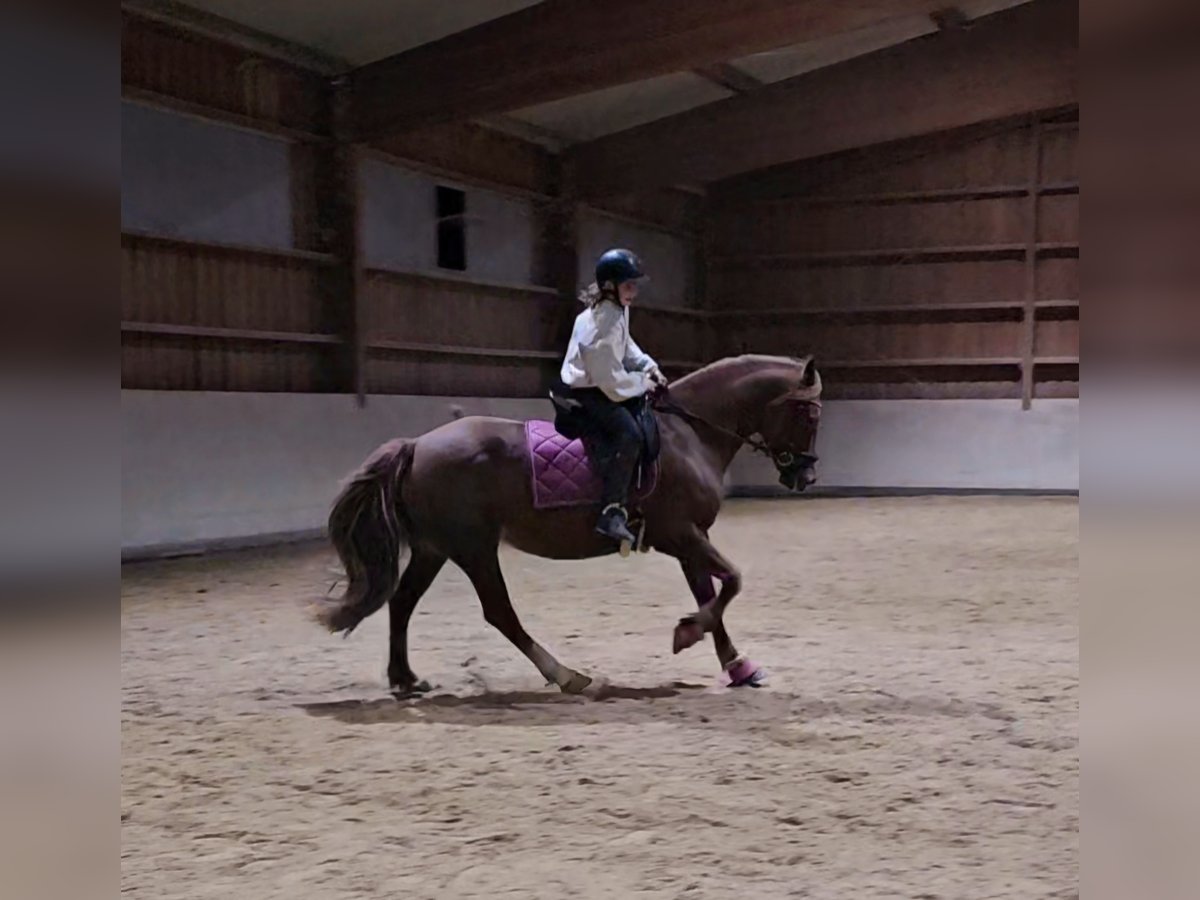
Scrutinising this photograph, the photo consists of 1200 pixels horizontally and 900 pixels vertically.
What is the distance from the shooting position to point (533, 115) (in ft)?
40.5

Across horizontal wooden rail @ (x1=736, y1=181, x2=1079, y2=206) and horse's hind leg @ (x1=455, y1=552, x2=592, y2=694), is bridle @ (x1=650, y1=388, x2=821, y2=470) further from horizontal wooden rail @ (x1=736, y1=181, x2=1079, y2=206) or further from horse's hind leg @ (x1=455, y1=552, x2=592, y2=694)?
horizontal wooden rail @ (x1=736, y1=181, x2=1079, y2=206)

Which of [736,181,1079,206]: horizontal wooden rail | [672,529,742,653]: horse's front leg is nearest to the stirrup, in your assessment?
[672,529,742,653]: horse's front leg

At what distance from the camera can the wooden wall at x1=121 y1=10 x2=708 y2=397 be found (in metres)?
8.77

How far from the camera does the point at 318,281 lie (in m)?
10.4

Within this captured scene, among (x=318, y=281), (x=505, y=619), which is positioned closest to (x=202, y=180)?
(x=318, y=281)

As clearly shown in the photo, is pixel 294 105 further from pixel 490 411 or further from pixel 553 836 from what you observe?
pixel 553 836

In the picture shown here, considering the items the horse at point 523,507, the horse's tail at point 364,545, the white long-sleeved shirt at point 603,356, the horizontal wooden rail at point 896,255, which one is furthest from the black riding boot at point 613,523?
the horizontal wooden rail at point 896,255

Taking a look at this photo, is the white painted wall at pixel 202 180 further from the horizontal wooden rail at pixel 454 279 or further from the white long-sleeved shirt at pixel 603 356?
the white long-sleeved shirt at pixel 603 356

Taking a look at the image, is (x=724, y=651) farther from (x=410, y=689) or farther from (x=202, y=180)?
(x=202, y=180)

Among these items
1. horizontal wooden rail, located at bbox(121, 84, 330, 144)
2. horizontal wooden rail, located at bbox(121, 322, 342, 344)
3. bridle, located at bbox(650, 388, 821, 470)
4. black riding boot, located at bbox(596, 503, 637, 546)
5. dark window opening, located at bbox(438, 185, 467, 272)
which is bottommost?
black riding boot, located at bbox(596, 503, 637, 546)

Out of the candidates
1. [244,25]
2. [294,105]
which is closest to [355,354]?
[294,105]

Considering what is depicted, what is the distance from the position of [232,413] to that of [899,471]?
898cm

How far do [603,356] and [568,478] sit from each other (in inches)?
19.2
